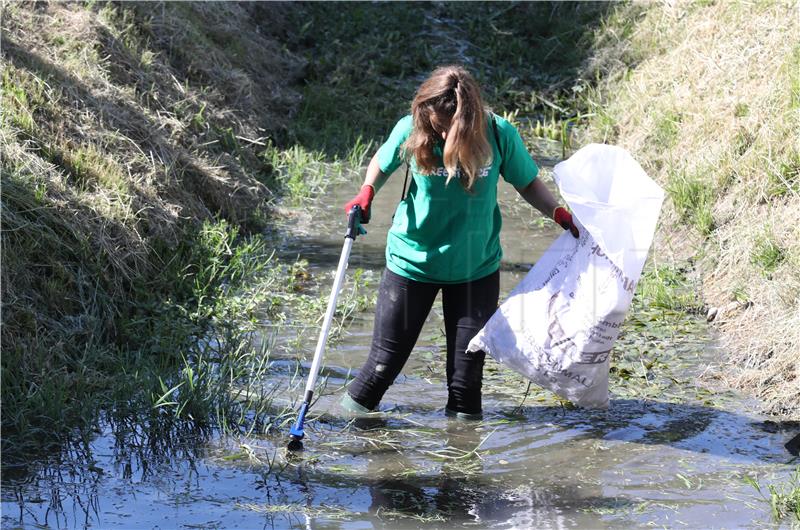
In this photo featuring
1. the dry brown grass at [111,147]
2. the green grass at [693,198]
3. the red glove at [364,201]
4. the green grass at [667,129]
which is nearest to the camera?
the red glove at [364,201]

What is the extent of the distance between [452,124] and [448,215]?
43 centimetres

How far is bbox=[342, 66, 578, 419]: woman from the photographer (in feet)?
15.5

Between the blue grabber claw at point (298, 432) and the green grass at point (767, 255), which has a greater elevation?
the green grass at point (767, 255)

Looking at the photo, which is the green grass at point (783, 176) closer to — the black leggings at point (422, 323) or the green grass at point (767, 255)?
the green grass at point (767, 255)

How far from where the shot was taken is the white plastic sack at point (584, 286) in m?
4.84

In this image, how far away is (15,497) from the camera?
438 centimetres

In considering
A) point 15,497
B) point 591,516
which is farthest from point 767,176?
point 15,497

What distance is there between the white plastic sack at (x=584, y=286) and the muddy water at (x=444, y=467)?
423 mm

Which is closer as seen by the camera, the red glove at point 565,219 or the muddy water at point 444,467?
the muddy water at point 444,467

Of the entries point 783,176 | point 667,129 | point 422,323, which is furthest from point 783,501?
point 667,129

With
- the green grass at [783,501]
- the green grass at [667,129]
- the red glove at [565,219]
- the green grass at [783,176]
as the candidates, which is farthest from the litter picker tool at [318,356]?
the green grass at [667,129]

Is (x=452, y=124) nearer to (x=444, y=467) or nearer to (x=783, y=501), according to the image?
(x=444, y=467)

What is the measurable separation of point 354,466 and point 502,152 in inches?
62.1

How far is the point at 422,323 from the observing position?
5125 millimetres
